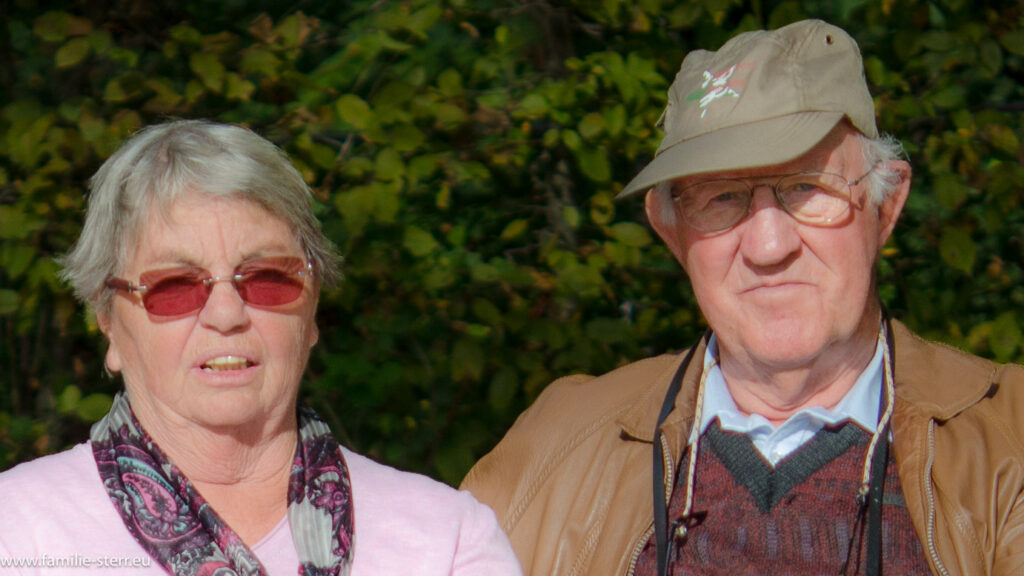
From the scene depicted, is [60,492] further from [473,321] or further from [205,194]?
[473,321]

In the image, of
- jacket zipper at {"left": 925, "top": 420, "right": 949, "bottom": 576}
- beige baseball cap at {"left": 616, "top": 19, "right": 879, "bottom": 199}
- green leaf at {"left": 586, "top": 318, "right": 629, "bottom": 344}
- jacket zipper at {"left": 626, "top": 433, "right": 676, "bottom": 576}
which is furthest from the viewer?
green leaf at {"left": 586, "top": 318, "right": 629, "bottom": 344}

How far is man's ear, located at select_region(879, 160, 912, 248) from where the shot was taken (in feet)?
9.08

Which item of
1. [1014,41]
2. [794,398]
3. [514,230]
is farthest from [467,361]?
[1014,41]

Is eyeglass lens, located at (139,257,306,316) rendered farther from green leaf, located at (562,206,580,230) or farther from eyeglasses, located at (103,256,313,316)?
green leaf, located at (562,206,580,230)

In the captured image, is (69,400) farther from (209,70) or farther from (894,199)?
(894,199)

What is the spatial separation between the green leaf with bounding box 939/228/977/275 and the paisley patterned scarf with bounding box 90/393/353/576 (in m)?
1.81

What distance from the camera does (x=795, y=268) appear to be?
269 cm

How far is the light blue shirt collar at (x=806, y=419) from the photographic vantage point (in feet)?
9.09

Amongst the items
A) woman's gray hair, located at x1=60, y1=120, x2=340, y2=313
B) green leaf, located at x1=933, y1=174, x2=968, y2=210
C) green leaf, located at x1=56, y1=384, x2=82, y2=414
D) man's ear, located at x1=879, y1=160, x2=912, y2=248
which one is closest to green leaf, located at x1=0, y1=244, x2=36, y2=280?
green leaf, located at x1=56, y1=384, x2=82, y2=414

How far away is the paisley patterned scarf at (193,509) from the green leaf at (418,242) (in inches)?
33.6

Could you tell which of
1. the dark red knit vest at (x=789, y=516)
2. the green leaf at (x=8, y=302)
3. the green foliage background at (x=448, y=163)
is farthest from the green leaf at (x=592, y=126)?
the green leaf at (x=8, y=302)

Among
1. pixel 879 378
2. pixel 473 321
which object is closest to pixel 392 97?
pixel 473 321

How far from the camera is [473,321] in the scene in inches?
139

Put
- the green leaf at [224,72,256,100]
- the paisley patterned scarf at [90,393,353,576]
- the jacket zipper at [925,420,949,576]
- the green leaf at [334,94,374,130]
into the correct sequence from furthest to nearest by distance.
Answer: the green leaf at [224,72,256,100]
the green leaf at [334,94,374,130]
the jacket zipper at [925,420,949,576]
the paisley patterned scarf at [90,393,353,576]
